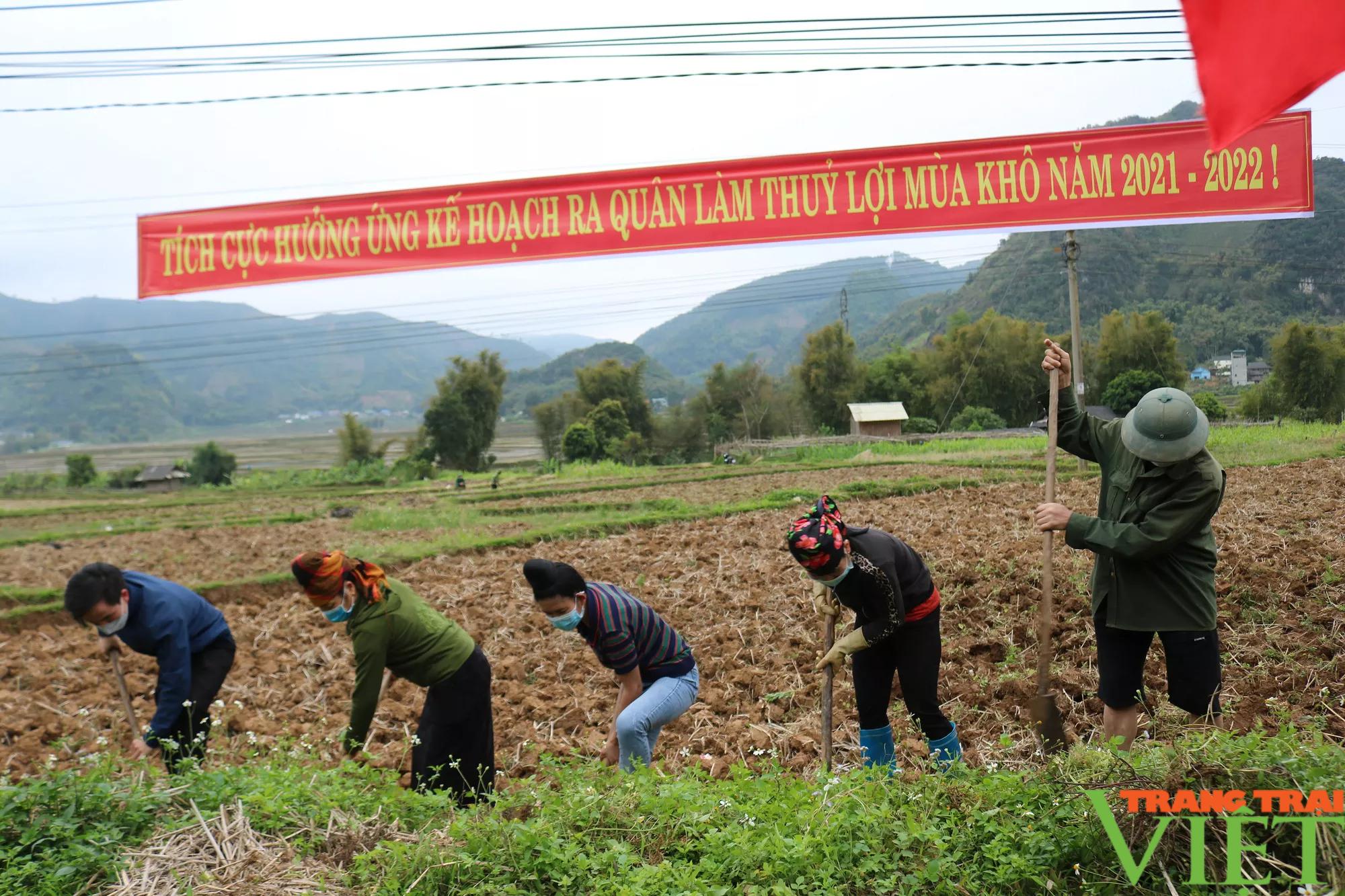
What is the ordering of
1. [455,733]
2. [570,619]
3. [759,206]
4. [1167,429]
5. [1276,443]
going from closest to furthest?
[1167,429]
[570,619]
[455,733]
[759,206]
[1276,443]

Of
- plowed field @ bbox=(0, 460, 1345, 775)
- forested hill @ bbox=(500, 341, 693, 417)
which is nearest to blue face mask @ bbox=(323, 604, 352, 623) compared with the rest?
plowed field @ bbox=(0, 460, 1345, 775)

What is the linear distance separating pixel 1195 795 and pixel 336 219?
621 cm

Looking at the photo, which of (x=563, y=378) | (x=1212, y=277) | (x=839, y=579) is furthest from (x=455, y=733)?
(x=563, y=378)

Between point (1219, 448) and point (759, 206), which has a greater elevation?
point (759, 206)

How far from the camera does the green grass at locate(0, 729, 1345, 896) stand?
238 cm

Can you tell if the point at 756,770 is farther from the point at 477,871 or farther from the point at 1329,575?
the point at 1329,575

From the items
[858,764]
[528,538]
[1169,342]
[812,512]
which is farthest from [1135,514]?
[1169,342]

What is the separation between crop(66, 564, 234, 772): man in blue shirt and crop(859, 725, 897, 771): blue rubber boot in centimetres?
281

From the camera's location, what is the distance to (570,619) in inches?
138

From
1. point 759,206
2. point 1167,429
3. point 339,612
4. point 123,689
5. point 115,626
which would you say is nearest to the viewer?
point 1167,429

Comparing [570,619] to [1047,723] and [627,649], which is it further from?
[1047,723]

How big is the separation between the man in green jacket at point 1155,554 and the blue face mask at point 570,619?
183cm

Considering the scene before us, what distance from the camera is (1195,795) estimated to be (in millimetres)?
2369

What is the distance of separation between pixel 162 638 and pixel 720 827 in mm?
2812
